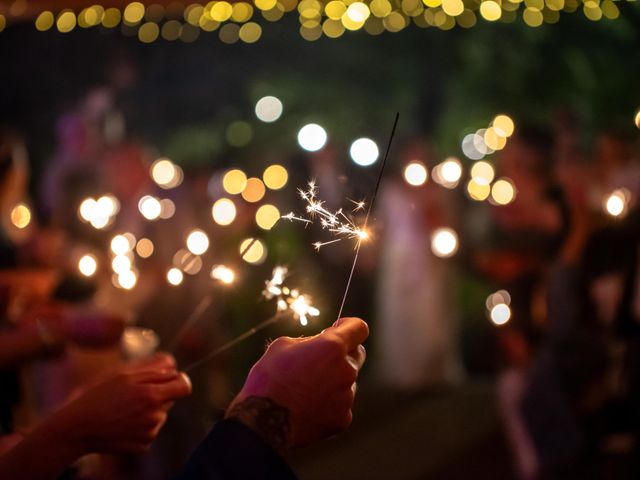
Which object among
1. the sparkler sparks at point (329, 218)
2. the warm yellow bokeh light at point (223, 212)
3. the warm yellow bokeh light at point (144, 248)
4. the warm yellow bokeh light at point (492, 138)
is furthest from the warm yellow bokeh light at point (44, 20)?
the warm yellow bokeh light at point (492, 138)

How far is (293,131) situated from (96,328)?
989 cm

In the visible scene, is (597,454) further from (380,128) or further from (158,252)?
(380,128)

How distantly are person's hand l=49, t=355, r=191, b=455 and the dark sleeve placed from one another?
30 cm

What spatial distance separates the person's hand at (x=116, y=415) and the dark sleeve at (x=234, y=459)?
30 centimetres

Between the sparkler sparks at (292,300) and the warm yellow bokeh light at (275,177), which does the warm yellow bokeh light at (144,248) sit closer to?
the sparkler sparks at (292,300)

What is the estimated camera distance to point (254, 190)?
9.89 meters

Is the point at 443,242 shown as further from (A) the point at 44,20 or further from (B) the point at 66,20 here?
(A) the point at 44,20

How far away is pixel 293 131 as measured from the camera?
12828mm

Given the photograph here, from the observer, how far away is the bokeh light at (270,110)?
12906 mm

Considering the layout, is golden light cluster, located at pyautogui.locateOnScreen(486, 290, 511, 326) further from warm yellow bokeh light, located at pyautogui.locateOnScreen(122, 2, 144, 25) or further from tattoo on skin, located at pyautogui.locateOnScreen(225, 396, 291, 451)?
tattoo on skin, located at pyautogui.locateOnScreen(225, 396, 291, 451)

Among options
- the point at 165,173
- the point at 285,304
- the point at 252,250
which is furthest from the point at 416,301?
the point at 285,304

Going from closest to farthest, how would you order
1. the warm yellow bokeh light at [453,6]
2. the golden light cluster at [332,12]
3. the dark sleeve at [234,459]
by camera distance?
1. the dark sleeve at [234,459]
2. the golden light cluster at [332,12]
3. the warm yellow bokeh light at [453,6]

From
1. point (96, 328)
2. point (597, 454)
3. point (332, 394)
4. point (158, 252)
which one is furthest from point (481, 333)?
point (332, 394)

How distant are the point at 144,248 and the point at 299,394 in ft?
16.3
